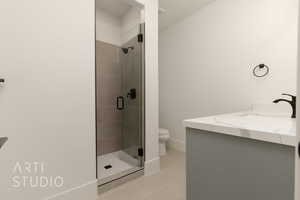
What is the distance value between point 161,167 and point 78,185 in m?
1.20

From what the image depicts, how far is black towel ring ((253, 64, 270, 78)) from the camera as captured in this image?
2.08 m

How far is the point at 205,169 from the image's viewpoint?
3.95 ft

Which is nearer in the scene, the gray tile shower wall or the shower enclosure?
the shower enclosure

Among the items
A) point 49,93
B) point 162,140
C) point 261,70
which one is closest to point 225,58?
point 261,70

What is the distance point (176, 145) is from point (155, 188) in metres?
1.27

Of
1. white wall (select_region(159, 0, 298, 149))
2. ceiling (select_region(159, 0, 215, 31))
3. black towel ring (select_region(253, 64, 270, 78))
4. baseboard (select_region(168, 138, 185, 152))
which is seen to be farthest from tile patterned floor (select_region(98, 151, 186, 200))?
ceiling (select_region(159, 0, 215, 31))

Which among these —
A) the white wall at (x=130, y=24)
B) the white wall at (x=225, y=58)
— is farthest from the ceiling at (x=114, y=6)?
the white wall at (x=225, y=58)

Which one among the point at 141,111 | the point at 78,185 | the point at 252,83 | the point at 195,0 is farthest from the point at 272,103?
the point at 78,185

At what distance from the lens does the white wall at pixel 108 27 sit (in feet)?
9.24

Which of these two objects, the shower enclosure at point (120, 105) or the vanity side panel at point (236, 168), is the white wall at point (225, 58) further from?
the vanity side panel at point (236, 168)

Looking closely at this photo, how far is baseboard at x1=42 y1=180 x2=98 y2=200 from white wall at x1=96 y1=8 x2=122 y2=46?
2.19 meters

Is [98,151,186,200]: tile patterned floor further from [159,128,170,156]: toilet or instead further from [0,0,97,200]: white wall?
[159,128,170,156]: toilet

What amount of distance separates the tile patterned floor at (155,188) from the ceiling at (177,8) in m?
2.38

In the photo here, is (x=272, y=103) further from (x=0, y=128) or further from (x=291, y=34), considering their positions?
(x=0, y=128)
